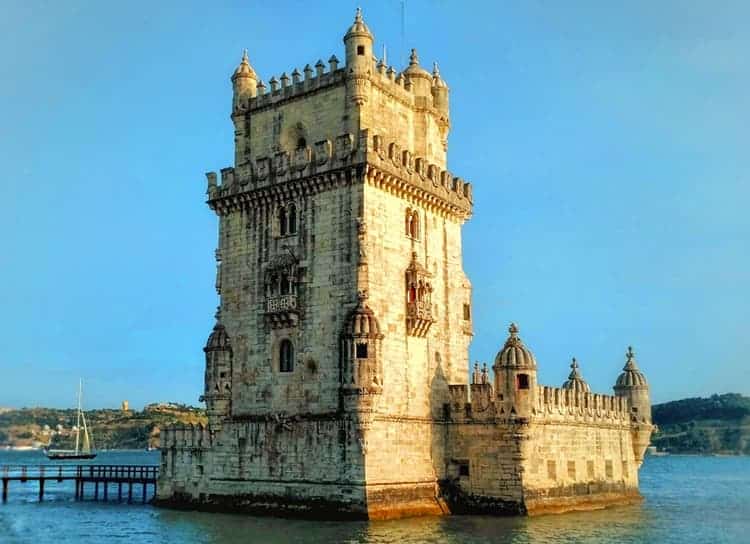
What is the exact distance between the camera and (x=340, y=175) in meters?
43.0

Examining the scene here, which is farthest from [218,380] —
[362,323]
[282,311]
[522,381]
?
[522,381]

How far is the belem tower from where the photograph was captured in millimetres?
41594

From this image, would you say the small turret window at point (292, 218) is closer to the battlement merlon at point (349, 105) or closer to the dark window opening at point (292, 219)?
the dark window opening at point (292, 219)

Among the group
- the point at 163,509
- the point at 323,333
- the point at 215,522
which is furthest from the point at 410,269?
the point at 163,509

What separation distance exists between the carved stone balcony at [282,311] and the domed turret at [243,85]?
35.9 feet

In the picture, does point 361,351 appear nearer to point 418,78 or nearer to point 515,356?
point 515,356

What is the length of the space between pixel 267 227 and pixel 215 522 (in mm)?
13891

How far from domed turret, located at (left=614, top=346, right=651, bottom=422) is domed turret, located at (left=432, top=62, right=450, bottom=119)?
20334 mm

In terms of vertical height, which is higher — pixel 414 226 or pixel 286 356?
pixel 414 226

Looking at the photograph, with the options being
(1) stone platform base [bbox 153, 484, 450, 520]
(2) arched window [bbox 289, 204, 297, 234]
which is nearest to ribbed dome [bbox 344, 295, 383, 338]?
(2) arched window [bbox 289, 204, 297, 234]

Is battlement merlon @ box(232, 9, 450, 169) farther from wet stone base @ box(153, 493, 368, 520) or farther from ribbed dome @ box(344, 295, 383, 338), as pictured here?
wet stone base @ box(153, 493, 368, 520)

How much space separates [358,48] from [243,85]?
25.7ft

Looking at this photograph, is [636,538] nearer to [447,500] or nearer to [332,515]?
[447,500]

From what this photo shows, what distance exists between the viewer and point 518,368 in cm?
4409
